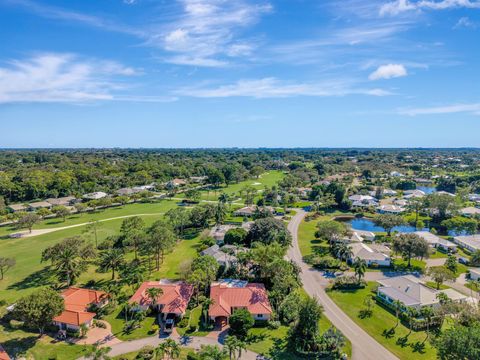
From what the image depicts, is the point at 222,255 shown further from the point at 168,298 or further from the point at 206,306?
the point at 206,306

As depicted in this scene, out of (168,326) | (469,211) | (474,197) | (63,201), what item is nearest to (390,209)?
(469,211)

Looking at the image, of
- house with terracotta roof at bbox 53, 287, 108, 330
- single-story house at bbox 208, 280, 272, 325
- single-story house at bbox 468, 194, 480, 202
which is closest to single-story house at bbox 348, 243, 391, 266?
single-story house at bbox 208, 280, 272, 325

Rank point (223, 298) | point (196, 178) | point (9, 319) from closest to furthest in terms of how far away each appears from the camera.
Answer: point (9, 319)
point (223, 298)
point (196, 178)

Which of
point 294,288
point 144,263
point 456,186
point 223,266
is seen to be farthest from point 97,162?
point 456,186

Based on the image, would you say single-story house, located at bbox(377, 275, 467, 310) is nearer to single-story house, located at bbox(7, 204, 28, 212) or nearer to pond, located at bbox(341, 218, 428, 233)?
pond, located at bbox(341, 218, 428, 233)

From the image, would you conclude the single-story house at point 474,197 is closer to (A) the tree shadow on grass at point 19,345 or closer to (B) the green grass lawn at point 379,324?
(B) the green grass lawn at point 379,324

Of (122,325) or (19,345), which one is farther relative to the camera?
(122,325)

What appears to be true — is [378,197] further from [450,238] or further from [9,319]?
[9,319]
